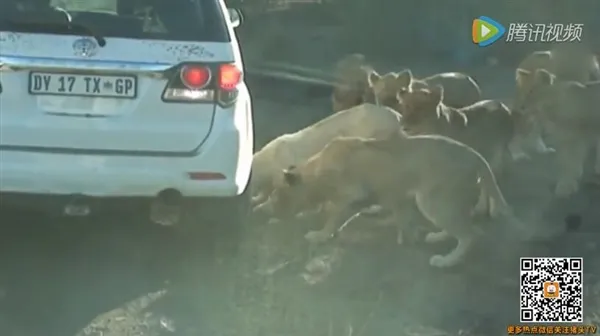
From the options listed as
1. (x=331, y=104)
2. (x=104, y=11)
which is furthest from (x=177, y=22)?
(x=331, y=104)

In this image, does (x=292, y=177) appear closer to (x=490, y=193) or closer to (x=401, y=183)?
(x=401, y=183)

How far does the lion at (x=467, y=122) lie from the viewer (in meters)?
6.70

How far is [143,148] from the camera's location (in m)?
4.34

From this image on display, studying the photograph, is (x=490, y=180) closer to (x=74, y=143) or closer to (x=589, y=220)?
(x=589, y=220)

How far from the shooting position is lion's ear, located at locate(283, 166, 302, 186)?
18.9ft

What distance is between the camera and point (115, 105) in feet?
14.1

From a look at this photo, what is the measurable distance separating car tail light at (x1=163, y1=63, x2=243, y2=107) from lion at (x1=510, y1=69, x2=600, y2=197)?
3305mm

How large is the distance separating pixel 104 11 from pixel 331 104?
127 inches

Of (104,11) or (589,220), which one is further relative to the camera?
(589,220)

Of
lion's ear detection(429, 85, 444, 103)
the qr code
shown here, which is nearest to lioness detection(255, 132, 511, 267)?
the qr code

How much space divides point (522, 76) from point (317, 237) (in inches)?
97.7

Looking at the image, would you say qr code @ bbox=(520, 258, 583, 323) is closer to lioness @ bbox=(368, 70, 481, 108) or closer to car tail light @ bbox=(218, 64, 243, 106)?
car tail light @ bbox=(218, 64, 243, 106)

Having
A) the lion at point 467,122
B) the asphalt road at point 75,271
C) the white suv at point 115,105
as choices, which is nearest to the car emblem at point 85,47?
the white suv at point 115,105

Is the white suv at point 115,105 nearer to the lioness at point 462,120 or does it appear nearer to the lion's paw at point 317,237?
the lion's paw at point 317,237
